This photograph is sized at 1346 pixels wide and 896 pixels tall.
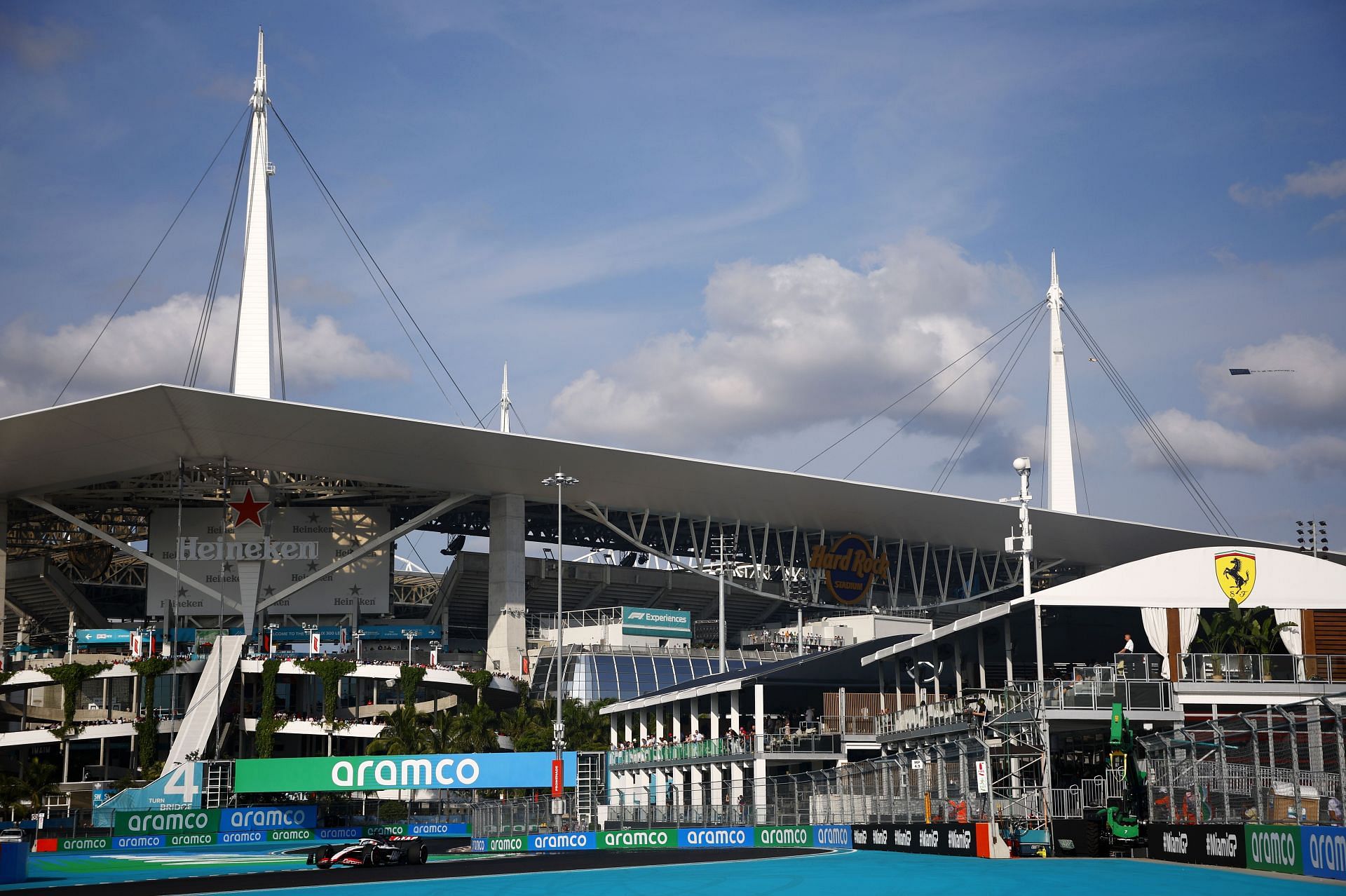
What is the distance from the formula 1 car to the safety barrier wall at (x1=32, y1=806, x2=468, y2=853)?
1261 centimetres

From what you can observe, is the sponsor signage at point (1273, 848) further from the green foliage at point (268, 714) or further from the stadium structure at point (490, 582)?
the green foliage at point (268, 714)

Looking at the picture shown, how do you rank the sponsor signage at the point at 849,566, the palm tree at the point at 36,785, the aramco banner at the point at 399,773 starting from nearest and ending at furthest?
the aramco banner at the point at 399,773 < the palm tree at the point at 36,785 < the sponsor signage at the point at 849,566

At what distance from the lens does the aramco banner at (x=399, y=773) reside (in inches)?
2188

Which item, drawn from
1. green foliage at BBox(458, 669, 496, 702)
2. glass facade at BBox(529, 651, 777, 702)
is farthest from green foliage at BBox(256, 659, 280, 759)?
glass facade at BBox(529, 651, 777, 702)

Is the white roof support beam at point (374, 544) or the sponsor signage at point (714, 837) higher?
the white roof support beam at point (374, 544)

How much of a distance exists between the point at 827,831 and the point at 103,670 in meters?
62.5

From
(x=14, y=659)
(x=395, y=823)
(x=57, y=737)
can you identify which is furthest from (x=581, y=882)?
(x=14, y=659)

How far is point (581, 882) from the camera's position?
1318 inches

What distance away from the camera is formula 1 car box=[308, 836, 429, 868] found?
139ft

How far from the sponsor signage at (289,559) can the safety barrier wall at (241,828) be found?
42.7 metres

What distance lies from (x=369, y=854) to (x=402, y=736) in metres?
40.5

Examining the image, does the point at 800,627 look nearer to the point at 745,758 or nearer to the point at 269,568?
the point at 269,568

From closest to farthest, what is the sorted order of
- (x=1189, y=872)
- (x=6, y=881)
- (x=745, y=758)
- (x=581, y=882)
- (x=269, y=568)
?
(x=1189, y=872) → (x=581, y=882) → (x=6, y=881) → (x=745, y=758) → (x=269, y=568)

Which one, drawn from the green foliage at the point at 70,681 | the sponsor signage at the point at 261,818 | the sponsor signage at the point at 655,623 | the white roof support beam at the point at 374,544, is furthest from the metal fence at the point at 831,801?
the green foliage at the point at 70,681
